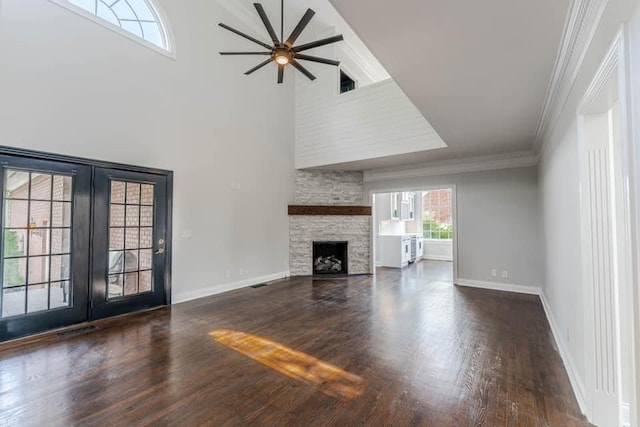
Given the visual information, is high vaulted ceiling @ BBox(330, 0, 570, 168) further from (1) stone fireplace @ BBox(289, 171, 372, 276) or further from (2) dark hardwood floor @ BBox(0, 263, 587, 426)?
(1) stone fireplace @ BBox(289, 171, 372, 276)

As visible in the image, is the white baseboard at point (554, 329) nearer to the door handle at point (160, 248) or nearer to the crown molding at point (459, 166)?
the crown molding at point (459, 166)

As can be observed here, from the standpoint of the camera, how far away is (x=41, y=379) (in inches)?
94.7

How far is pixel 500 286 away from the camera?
5.46 metres

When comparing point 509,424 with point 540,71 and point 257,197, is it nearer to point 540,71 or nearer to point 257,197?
point 540,71

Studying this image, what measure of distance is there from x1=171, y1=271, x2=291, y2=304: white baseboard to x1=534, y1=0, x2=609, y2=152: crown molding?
5422 mm

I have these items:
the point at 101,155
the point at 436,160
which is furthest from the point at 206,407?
the point at 436,160

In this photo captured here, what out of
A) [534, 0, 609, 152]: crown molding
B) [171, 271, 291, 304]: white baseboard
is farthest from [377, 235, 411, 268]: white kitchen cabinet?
[534, 0, 609, 152]: crown molding

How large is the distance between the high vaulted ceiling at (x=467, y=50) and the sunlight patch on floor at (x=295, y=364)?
2.64 metres

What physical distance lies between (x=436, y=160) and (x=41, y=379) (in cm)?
646

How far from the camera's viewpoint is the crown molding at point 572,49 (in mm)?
1621

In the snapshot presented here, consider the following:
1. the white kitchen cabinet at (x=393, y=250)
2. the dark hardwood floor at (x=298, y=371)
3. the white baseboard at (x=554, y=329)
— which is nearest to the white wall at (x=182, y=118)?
the dark hardwood floor at (x=298, y=371)

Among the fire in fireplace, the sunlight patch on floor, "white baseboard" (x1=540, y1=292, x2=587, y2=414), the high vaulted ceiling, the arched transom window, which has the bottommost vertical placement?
the sunlight patch on floor

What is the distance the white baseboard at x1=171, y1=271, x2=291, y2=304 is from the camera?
15.4ft

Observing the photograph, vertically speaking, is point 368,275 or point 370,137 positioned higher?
point 370,137
